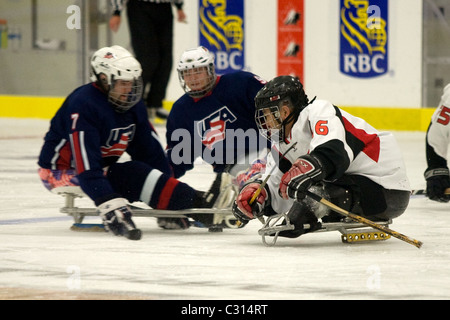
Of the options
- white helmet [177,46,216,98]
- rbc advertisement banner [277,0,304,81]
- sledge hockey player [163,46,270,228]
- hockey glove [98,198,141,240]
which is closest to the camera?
hockey glove [98,198,141,240]

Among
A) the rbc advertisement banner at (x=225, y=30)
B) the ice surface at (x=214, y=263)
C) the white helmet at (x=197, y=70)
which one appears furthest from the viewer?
the rbc advertisement banner at (x=225, y=30)

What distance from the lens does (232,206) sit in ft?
14.2

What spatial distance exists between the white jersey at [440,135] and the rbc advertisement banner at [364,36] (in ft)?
14.7

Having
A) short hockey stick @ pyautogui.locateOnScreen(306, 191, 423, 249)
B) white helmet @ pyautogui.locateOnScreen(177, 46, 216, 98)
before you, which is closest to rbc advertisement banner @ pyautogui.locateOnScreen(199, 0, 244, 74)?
white helmet @ pyautogui.locateOnScreen(177, 46, 216, 98)

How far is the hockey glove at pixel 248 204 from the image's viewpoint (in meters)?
4.12

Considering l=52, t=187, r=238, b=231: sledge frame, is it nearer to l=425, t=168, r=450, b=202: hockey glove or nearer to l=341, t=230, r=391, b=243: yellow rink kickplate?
l=341, t=230, r=391, b=243: yellow rink kickplate

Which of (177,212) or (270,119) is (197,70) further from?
(270,119)

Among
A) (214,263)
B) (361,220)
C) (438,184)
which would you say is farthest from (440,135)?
(214,263)

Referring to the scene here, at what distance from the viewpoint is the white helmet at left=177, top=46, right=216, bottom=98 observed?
4793 millimetres

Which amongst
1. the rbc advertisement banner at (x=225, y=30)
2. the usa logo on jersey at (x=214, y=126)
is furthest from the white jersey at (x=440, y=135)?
the rbc advertisement banner at (x=225, y=30)

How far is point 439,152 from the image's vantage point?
538 centimetres

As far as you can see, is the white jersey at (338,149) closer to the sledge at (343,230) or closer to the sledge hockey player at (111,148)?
the sledge at (343,230)

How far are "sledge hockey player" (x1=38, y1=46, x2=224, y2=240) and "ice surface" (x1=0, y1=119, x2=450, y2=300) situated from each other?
0.13m
